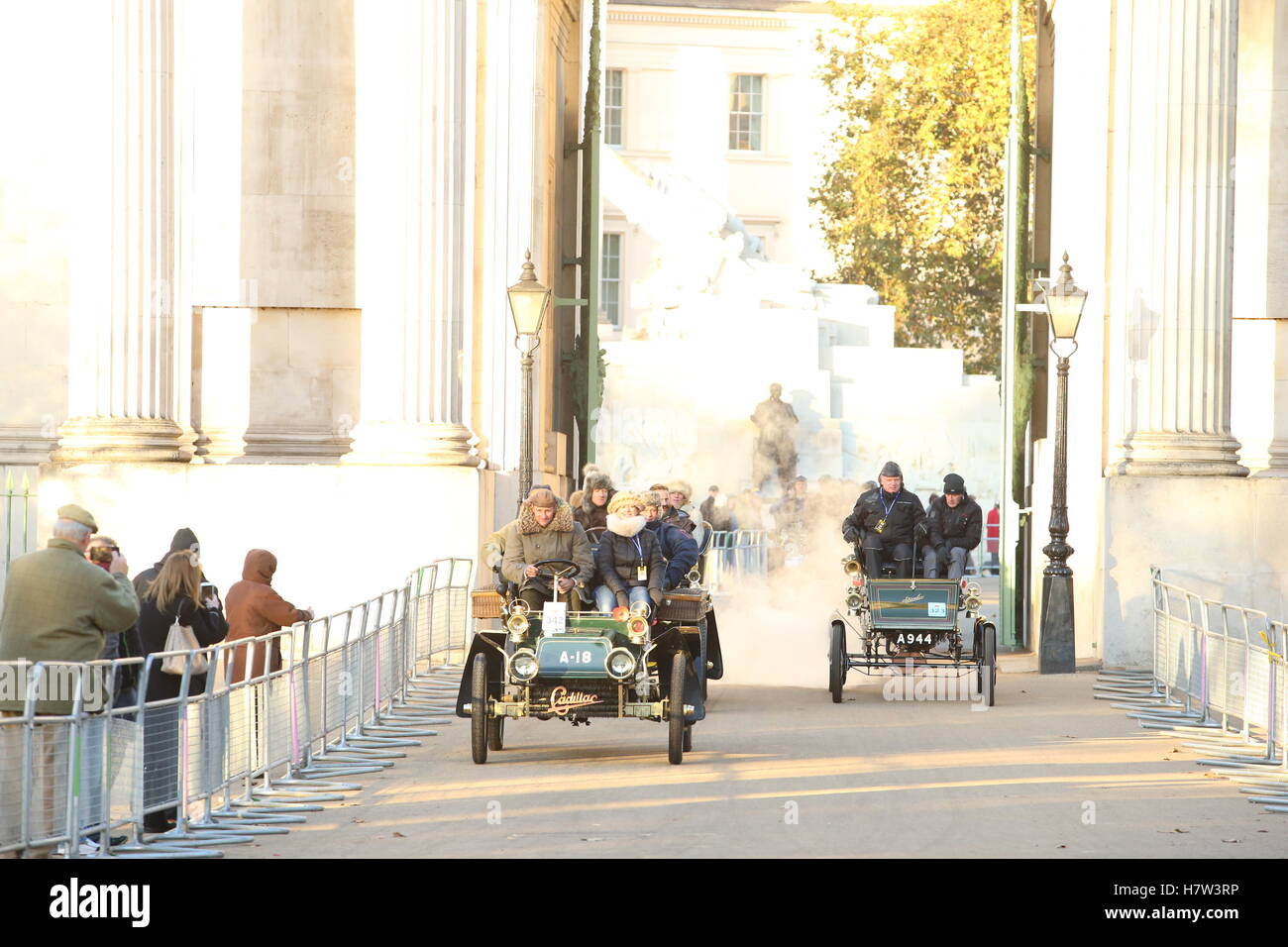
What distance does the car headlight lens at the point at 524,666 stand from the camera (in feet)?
45.8

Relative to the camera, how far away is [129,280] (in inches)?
894

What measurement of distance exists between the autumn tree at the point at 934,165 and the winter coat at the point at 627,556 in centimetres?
3056

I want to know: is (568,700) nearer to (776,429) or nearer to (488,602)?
(488,602)

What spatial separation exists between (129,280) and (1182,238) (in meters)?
11.2

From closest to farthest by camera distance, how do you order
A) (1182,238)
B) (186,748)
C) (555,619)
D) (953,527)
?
(186,748) → (555,619) → (953,527) → (1182,238)

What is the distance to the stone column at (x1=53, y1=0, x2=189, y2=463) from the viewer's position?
22656 millimetres

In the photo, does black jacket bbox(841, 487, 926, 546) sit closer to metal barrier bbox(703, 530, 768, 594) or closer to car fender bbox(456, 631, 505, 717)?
car fender bbox(456, 631, 505, 717)

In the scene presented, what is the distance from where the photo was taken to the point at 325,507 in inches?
874

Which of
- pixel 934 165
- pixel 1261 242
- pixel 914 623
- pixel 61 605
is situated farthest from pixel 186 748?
pixel 934 165

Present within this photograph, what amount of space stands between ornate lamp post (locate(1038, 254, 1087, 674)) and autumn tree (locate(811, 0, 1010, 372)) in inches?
931

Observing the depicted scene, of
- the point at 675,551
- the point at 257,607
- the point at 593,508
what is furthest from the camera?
the point at 593,508

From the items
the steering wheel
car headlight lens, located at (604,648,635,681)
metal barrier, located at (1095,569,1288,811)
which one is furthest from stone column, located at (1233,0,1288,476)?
car headlight lens, located at (604,648,635,681)

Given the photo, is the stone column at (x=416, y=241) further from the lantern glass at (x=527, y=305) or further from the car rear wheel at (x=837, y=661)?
the car rear wheel at (x=837, y=661)
